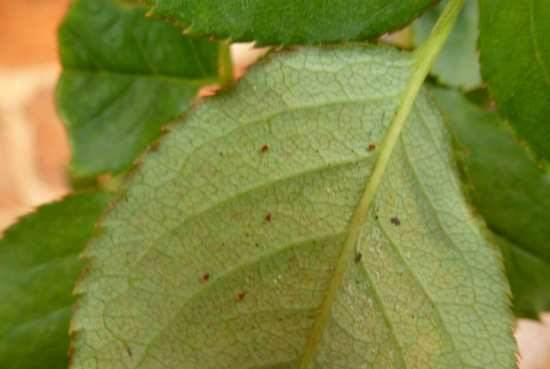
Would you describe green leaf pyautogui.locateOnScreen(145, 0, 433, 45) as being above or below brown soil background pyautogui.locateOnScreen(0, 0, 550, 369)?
below

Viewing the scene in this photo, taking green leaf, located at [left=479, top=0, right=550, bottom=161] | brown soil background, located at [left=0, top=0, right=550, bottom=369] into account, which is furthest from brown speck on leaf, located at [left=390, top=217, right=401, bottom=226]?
brown soil background, located at [left=0, top=0, right=550, bottom=369]

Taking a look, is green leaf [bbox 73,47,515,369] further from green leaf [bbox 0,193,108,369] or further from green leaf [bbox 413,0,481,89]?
green leaf [bbox 413,0,481,89]

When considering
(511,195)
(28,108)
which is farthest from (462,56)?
(28,108)

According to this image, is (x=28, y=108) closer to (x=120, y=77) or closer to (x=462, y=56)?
(x=120, y=77)

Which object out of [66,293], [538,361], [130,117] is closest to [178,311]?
[66,293]

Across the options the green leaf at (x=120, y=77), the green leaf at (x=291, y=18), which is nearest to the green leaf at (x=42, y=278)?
the green leaf at (x=120, y=77)
